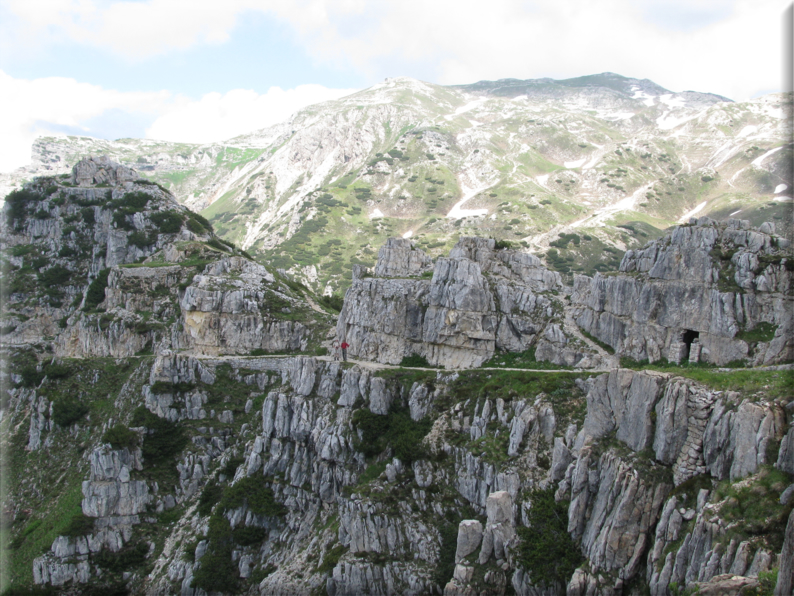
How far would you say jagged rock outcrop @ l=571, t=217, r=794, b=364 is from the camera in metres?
38.8

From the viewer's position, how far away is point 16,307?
87.4 metres

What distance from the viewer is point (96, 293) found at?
8075 centimetres

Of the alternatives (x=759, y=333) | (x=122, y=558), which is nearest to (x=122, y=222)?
(x=122, y=558)

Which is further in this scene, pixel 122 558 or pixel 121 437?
pixel 121 437

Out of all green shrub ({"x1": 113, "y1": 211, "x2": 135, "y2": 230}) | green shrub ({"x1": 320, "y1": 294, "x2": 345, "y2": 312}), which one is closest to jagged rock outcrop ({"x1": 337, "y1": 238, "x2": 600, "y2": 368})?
green shrub ({"x1": 320, "y1": 294, "x2": 345, "y2": 312})

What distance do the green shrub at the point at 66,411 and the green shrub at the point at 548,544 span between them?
53.6 metres

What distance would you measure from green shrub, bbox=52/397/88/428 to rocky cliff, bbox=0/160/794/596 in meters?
0.26

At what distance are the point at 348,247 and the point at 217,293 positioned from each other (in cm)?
10515

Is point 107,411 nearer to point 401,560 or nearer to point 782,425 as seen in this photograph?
point 401,560

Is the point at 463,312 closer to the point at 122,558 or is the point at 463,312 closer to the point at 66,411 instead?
the point at 122,558

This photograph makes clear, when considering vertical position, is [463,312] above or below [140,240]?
below

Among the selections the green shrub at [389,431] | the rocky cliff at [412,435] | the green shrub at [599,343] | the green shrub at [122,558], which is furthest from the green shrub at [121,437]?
the green shrub at [599,343]

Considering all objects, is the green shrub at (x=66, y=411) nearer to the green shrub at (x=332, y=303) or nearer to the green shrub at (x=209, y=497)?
the green shrub at (x=209, y=497)

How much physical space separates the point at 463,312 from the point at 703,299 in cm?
2089
